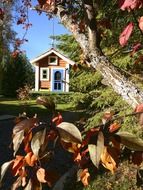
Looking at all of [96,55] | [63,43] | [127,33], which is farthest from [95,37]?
[63,43]

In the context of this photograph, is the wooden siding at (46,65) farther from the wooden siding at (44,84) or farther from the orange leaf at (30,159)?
the orange leaf at (30,159)

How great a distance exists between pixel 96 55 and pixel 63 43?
31.9 ft

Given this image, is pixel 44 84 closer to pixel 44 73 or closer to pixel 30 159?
pixel 44 73

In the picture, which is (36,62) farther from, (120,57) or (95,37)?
(95,37)

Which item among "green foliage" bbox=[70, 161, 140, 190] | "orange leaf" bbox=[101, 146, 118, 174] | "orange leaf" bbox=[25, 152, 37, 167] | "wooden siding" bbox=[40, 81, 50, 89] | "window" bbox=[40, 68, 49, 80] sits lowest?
"green foliage" bbox=[70, 161, 140, 190]

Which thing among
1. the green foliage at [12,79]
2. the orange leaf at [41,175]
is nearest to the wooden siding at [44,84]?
the green foliage at [12,79]

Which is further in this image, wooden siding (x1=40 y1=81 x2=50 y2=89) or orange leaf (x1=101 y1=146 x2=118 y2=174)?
wooden siding (x1=40 y1=81 x2=50 y2=89)

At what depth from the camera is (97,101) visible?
26.9 ft

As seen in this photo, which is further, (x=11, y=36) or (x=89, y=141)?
(x=11, y=36)

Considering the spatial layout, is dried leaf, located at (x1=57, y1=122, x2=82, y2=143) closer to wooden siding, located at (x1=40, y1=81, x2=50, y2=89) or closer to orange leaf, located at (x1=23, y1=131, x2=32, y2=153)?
orange leaf, located at (x1=23, y1=131, x2=32, y2=153)

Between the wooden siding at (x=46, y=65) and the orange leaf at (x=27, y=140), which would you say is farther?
the wooden siding at (x=46, y=65)

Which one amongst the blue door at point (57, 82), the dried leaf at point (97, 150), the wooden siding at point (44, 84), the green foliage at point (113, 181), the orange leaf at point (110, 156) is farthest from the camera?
the wooden siding at point (44, 84)

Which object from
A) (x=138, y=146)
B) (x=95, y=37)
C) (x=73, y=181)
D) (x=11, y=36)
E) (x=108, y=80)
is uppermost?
(x=11, y=36)

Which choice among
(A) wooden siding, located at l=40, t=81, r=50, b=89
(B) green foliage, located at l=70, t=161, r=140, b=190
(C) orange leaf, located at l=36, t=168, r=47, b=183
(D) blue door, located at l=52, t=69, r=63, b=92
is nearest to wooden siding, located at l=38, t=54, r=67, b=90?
(A) wooden siding, located at l=40, t=81, r=50, b=89
